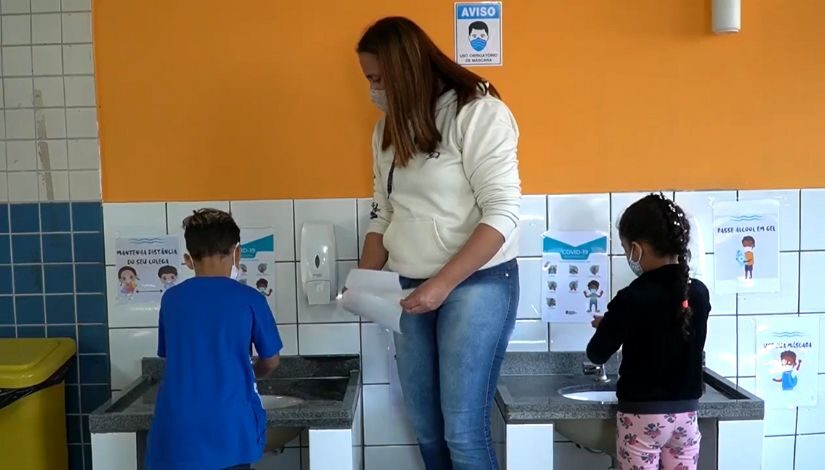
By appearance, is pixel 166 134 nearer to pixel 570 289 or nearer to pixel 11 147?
pixel 11 147

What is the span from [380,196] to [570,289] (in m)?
0.72

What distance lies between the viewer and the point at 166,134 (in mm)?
2295

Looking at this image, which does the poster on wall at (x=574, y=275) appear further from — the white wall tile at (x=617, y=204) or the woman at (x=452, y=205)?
the woman at (x=452, y=205)

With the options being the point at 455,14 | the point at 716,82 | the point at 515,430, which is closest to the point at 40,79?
the point at 455,14

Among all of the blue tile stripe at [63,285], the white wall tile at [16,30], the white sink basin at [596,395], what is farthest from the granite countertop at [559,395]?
the white wall tile at [16,30]

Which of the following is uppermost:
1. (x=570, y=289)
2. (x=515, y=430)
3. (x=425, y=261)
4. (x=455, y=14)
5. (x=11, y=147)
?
(x=455, y=14)

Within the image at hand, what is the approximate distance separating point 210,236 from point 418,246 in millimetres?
495

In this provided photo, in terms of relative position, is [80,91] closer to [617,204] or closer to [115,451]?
→ [115,451]

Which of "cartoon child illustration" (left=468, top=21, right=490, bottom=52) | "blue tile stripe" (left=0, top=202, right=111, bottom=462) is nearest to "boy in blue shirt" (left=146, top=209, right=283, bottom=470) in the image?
"blue tile stripe" (left=0, top=202, right=111, bottom=462)

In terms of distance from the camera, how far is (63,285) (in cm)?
232

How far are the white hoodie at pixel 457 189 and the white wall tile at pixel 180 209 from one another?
731 mm

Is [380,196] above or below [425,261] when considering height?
above

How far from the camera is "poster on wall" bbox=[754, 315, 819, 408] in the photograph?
7.72 feet

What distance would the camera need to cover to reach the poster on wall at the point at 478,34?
2.27 meters
